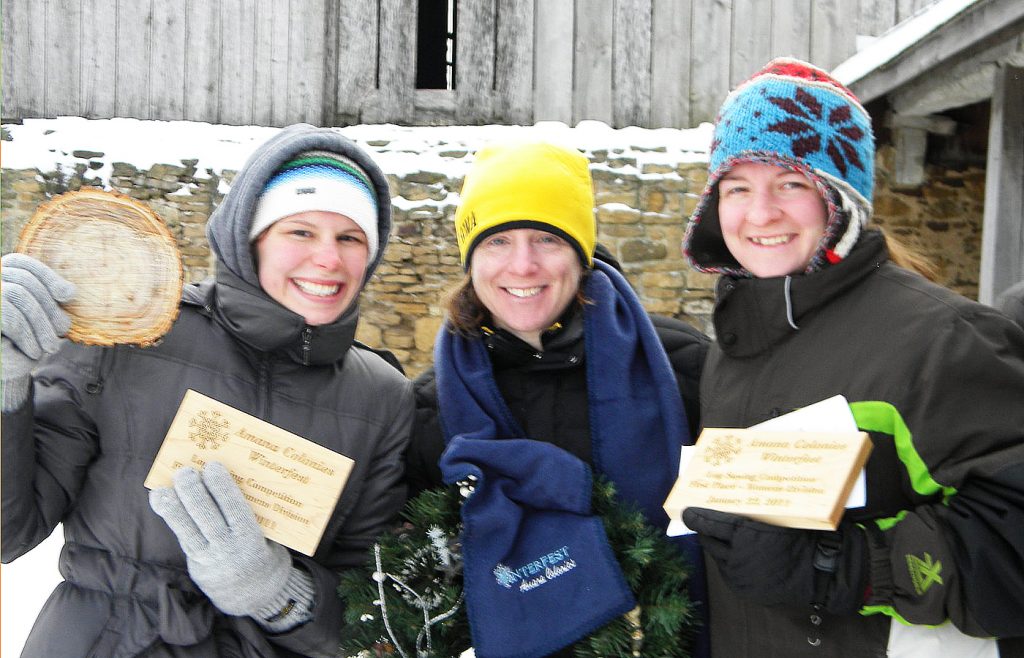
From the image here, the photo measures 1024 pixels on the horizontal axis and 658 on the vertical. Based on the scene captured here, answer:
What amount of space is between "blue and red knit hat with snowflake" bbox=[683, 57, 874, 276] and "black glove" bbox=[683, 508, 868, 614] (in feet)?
1.72

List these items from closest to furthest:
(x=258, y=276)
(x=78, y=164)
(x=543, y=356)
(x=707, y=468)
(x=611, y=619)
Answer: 1. (x=707, y=468)
2. (x=611, y=619)
3. (x=258, y=276)
4. (x=543, y=356)
5. (x=78, y=164)

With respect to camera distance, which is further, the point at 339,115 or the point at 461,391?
the point at 339,115

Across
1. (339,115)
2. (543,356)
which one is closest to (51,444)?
(543,356)

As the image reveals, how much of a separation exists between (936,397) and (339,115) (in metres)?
5.84

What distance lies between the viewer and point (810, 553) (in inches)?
59.1

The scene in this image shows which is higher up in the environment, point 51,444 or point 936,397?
point 936,397

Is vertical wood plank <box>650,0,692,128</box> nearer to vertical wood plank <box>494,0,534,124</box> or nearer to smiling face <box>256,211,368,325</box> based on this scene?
vertical wood plank <box>494,0,534,124</box>

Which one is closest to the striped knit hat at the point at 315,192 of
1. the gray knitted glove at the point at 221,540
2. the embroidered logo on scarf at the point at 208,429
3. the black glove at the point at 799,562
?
the embroidered logo on scarf at the point at 208,429

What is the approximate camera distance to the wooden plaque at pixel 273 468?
5.56ft

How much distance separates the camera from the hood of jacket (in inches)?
73.8

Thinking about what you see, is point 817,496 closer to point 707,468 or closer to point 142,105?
point 707,468

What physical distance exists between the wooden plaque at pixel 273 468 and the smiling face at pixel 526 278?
0.58 m

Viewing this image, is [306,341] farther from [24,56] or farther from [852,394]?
[24,56]

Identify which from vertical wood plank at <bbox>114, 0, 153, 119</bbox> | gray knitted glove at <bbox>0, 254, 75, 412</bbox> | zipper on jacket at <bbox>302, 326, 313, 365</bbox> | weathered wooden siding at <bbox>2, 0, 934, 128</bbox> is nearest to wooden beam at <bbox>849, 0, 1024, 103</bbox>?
weathered wooden siding at <bbox>2, 0, 934, 128</bbox>
